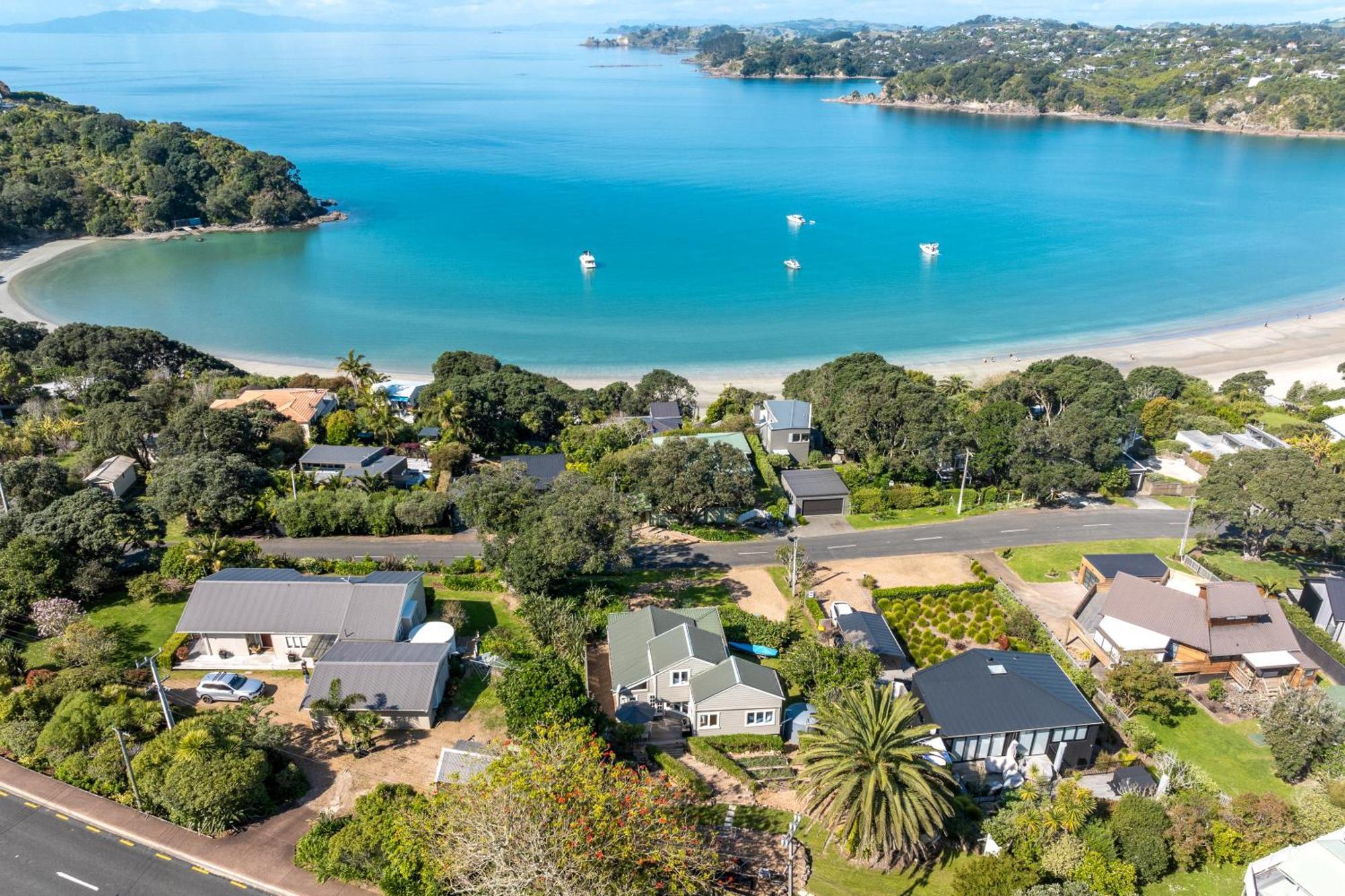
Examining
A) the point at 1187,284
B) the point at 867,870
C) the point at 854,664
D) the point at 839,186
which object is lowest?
the point at 867,870

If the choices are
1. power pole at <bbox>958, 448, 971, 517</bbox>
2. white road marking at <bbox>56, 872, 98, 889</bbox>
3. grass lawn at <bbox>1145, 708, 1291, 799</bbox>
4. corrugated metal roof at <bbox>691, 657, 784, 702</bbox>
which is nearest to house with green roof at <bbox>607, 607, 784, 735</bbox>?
corrugated metal roof at <bbox>691, 657, 784, 702</bbox>

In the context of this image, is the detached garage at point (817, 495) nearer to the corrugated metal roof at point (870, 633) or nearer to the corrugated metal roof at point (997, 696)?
the corrugated metal roof at point (870, 633)

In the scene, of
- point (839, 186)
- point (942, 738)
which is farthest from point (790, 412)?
point (839, 186)

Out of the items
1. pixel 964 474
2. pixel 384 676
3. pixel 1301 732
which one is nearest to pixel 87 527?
pixel 384 676

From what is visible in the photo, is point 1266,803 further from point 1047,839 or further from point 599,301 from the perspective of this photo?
point 599,301

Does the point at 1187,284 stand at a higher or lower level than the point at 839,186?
lower

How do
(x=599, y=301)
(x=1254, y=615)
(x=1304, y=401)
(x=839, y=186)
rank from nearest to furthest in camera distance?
1. (x=1254, y=615)
2. (x=1304, y=401)
3. (x=599, y=301)
4. (x=839, y=186)

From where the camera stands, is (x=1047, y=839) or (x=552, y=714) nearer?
(x=1047, y=839)

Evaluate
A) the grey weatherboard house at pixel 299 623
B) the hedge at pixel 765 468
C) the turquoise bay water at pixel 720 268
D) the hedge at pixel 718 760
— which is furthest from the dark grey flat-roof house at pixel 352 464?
the turquoise bay water at pixel 720 268

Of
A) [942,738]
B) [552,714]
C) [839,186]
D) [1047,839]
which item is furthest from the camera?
[839,186]
